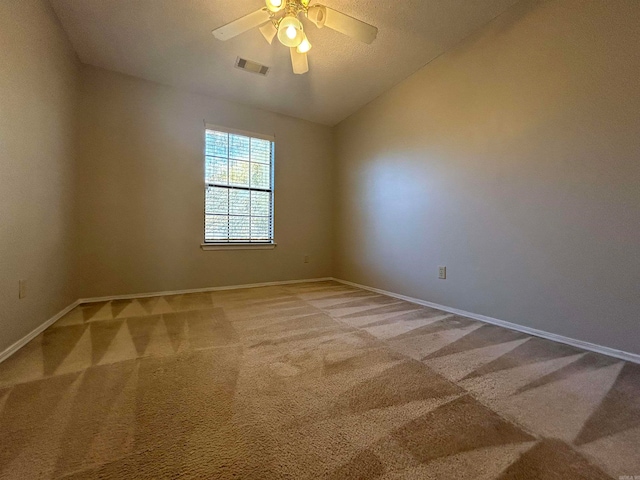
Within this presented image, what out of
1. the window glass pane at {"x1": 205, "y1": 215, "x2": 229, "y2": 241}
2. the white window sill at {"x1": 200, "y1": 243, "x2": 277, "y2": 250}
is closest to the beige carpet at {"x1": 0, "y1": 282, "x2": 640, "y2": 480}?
the white window sill at {"x1": 200, "y1": 243, "x2": 277, "y2": 250}

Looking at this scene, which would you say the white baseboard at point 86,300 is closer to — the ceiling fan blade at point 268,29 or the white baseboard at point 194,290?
the white baseboard at point 194,290

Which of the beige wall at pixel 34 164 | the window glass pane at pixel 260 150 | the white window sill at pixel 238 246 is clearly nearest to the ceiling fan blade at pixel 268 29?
the beige wall at pixel 34 164

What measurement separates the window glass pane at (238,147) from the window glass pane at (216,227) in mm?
874

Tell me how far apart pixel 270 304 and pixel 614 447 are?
8.08 ft

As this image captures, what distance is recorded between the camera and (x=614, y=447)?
90cm

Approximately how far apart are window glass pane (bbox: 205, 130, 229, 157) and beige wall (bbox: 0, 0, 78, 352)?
1.33 metres

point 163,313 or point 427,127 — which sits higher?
point 427,127

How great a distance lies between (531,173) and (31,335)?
385cm

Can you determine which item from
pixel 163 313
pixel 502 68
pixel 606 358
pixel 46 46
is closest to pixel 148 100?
pixel 46 46

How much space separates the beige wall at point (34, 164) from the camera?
1600 mm

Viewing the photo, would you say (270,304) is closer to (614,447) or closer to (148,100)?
(614,447)

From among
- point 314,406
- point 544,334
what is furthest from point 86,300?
point 544,334

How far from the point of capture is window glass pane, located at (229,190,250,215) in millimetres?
3693

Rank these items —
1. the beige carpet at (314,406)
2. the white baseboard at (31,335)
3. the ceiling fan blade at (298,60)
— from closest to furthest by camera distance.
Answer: the beige carpet at (314,406)
the white baseboard at (31,335)
the ceiling fan blade at (298,60)
